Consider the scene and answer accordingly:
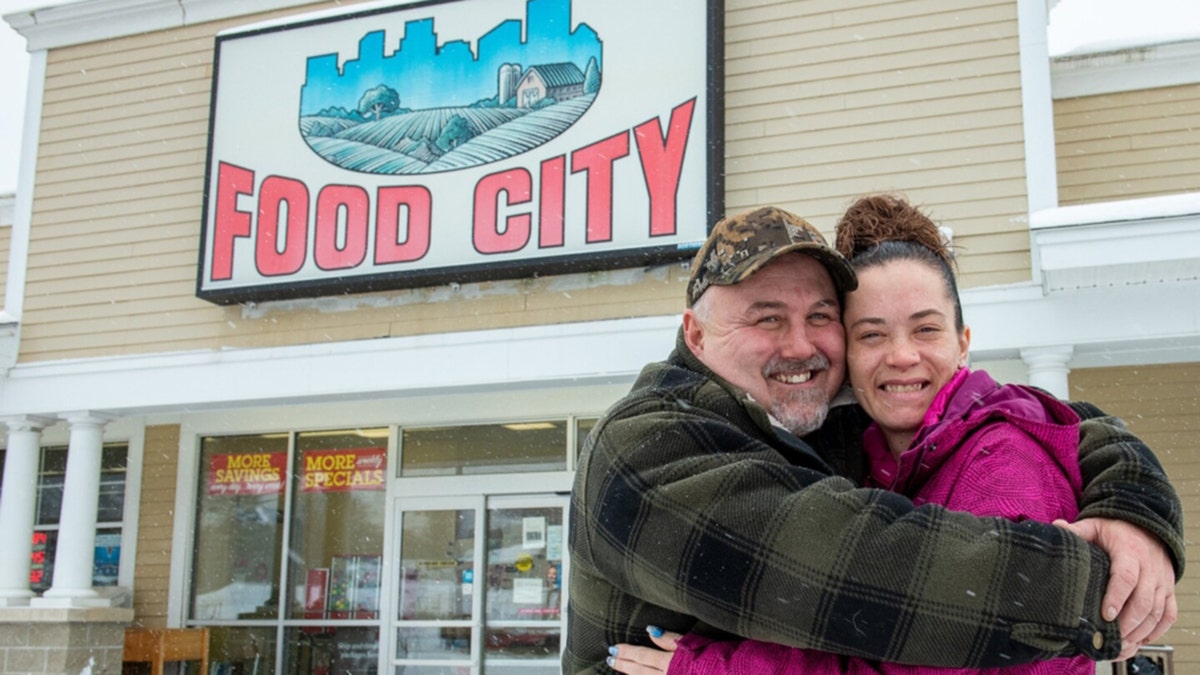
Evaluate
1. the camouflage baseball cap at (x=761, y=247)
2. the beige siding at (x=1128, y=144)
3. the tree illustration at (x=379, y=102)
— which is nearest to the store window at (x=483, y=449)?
the tree illustration at (x=379, y=102)

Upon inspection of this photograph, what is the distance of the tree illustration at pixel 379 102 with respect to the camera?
9.77 meters

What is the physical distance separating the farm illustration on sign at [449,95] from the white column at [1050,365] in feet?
12.7

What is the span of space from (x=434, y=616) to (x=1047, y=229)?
648 centimetres

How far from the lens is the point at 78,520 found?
410 inches

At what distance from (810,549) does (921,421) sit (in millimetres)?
629

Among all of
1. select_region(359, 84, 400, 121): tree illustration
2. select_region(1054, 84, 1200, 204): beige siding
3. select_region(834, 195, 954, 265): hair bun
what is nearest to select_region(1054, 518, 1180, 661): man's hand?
select_region(834, 195, 954, 265): hair bun

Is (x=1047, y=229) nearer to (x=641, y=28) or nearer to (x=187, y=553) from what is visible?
(x=641, y=28)

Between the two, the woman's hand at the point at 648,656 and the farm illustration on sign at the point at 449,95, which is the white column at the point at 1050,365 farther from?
the woman's hand at the point at 648,656

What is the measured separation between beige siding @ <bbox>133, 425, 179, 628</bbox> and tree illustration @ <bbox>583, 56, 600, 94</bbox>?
19.4 ft

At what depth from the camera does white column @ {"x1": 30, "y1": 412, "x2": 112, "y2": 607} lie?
406 inches

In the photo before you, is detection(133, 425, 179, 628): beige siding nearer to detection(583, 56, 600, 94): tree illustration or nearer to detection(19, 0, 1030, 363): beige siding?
detection(19, 0, 1030, 363): beige siding

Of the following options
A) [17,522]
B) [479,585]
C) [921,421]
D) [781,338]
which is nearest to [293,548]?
[479,585]

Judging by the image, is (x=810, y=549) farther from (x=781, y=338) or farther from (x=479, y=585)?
(x=479, y=585)

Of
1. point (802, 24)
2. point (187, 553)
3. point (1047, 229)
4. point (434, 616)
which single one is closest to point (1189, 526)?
point (1047, 229)
